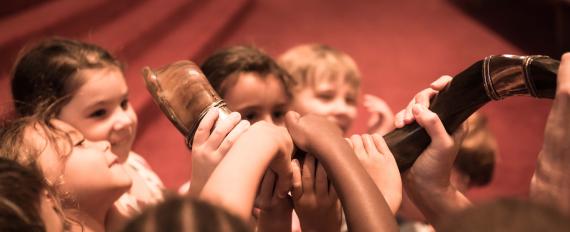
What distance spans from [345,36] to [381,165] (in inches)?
81.8

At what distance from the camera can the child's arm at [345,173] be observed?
84 cm

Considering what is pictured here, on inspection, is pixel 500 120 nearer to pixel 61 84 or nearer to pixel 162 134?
pixel 162 134

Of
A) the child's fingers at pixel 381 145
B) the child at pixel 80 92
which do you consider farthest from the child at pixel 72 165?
the child's fingers at pixel 381 145

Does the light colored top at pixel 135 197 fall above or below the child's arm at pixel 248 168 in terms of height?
below

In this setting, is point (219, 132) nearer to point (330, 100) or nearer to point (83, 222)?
point (83, 222)

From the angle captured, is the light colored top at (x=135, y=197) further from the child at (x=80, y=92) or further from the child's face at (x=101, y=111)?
the child's face at (x=101, y=111)

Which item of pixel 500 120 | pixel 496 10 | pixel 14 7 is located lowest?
pixel 500 120

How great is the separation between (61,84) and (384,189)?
2.43ft

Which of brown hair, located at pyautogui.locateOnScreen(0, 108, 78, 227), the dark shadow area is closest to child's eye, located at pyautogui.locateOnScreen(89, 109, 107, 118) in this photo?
brown hair, located at pyautogui.locateOnScreen(0, 108, 78, 227)

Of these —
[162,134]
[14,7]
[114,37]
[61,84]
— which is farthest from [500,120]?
[14,7]

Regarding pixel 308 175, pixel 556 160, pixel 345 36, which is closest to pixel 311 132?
pixel 308 175

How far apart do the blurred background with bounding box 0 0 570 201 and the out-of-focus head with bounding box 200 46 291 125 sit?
2.75 ft

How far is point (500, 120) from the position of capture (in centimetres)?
250

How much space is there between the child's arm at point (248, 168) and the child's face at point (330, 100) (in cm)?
72
